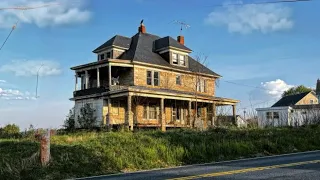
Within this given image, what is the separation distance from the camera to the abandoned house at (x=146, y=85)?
31.3 meters

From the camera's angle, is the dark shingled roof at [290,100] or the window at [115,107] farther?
the dark shingled roof at [290,100]

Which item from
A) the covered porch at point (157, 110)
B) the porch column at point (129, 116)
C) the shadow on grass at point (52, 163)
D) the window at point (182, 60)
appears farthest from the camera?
the window at point (182, 60)

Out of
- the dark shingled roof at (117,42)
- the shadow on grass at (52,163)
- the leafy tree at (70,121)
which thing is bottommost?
the shadow on grass at (52,163)

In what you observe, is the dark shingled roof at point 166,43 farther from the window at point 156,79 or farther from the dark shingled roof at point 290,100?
the dark shingled roof at point 290,100

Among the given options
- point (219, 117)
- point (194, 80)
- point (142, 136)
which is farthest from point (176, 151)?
point (194, 80)

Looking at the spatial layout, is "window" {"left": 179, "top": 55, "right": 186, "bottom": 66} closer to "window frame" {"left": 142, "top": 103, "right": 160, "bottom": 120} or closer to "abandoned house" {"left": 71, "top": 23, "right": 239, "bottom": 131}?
"abandoned house" {"left": 71, "top": 23, "right": 239, "bottom": 131}

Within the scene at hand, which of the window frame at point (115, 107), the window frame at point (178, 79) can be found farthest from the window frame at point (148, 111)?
the window frame at point (178, 79)

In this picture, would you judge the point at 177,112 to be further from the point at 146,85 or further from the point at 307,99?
the point at 307,99

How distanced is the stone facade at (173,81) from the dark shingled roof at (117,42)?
10.8ft

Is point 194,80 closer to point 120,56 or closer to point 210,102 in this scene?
point 210,102

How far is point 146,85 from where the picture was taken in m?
33.5

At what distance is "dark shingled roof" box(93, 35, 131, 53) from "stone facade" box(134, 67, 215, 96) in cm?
328

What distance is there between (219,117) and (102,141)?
17.4m

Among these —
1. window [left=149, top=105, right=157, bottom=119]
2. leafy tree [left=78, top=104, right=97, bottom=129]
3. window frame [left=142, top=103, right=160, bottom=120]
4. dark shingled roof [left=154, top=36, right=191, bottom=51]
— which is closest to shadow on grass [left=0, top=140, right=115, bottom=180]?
leafy tree [left=78, top=104, right=97, bottom=129]
